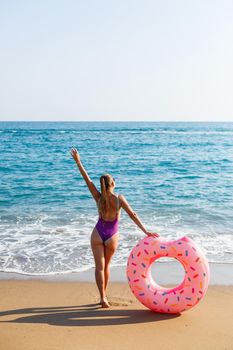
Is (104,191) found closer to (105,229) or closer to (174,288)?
(105,229)

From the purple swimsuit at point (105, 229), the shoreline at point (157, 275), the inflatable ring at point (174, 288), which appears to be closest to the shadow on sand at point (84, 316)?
the inflatable ring at point (174, 288)

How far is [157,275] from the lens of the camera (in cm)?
640

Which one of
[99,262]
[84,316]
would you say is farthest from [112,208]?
[84,316]

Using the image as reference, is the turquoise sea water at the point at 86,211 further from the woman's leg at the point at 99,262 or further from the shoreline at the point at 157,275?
the woman's leg at the point at 99,262

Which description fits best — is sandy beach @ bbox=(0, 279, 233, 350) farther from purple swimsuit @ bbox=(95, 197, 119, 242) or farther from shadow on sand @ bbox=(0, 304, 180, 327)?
purple swimsuit @ bbox=(95, 197, 119, 242)

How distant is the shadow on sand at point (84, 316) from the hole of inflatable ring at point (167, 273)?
4.19 feet

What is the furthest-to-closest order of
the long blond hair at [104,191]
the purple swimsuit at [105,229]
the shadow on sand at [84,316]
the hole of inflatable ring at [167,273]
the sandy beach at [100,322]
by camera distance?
the hole of inflatable ring at [167,273] < the purple swimsuit at [105,229] < the long blond hair at [104,191] < the shadow on sand at [84,316] < the sandy beach at [100,322]

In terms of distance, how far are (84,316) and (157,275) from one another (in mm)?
1922

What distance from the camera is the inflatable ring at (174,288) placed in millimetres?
4641

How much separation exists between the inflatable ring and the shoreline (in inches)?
50.6

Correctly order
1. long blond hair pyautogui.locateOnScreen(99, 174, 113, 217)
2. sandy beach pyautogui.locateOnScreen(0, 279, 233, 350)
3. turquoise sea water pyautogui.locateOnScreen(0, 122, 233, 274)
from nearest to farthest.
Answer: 1. sandy beach pyautogui.locateOnScreen(0, 279, 233, 350)
2. long blond hair pyautogui.locateOnScreen(99, 174, 113, 217)
3. turquoise sea water pyautogui.locateOnScreen(0, 122, 233, 274)

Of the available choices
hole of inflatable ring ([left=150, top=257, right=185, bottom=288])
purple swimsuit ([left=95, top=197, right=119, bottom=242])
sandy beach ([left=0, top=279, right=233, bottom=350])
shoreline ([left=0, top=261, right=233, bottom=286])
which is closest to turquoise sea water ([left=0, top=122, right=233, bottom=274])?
shoreline ([left=0, top=261, right=233, bottom=286])

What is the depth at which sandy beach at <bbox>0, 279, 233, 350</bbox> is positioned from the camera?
405 cm

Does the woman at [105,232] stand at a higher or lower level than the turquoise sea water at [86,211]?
higher
